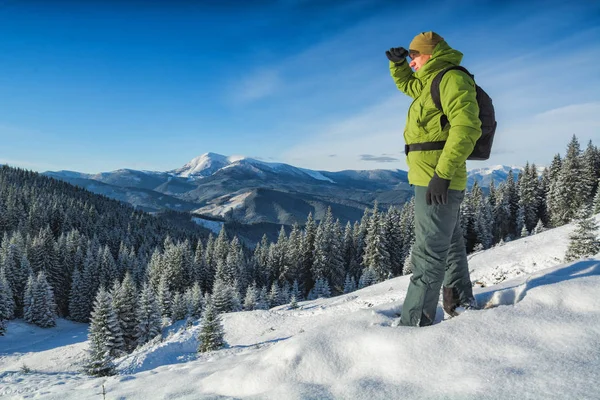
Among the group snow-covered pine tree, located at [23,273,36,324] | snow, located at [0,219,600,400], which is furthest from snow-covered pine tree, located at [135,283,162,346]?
snow, located at [0,219,600,400]

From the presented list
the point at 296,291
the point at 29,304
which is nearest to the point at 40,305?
the point at 29,304

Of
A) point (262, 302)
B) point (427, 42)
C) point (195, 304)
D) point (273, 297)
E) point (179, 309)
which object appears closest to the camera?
point (427, 42)

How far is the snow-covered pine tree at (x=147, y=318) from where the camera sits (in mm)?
30438

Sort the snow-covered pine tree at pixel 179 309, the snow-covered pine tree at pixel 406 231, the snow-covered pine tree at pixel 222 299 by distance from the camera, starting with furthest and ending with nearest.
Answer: the snow-covered pine tree at pixel 406 231 → the snow-covered pine tree at pixel 179 309 → the snow-covered pine tree at pixel 222 299

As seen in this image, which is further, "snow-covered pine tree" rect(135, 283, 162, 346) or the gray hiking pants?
"snow-covered pine tree" rect(135, 283, 162, 346)

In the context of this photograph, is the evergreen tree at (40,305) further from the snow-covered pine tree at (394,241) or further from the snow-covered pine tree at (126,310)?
the snow-covered pine tree at (394,241)

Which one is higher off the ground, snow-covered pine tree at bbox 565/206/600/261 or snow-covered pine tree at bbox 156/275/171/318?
snow-covered pine tree at bbox 565/206/600/261

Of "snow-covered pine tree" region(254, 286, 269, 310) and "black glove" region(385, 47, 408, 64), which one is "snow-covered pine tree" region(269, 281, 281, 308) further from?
"black glove" region(385, 47, 408, 64)

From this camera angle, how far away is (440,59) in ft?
12.5

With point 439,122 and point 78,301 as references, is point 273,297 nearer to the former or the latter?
point 78,301

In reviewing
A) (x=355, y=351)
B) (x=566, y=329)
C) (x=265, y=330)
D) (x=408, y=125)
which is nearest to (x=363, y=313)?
(x=355, y=351)

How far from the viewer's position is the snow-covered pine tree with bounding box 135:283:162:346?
30.4 meters

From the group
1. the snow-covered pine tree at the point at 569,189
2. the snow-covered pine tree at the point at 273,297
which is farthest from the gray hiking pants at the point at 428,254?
the snow-covered pine tree at the point at 569,189

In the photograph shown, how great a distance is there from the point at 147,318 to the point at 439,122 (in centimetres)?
3330
